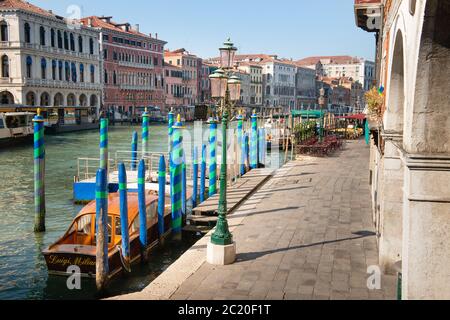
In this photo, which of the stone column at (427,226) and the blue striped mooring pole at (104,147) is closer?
the stone column at (427,226)

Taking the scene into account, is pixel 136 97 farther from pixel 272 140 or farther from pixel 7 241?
pixel 7 241

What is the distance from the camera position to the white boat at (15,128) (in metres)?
27.7

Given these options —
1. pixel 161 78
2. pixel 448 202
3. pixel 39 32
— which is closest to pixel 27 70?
pixel 39 32

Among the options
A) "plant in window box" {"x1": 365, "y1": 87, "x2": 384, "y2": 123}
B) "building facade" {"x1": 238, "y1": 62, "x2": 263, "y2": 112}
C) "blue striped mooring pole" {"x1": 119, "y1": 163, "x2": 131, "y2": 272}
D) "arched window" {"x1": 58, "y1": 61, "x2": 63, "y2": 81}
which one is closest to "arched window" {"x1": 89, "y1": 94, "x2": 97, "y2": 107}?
"arched window" {"x1": 58, "y1": 61, "x2": 63, "y2": 81}

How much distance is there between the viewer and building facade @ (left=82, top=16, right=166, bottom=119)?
174ft

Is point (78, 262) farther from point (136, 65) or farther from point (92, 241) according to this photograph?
point (136, 65)

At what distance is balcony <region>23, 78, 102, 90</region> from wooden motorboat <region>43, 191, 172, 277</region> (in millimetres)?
33264

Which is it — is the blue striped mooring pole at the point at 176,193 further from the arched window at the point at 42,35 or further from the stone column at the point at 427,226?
the arched window at the point at 42,35

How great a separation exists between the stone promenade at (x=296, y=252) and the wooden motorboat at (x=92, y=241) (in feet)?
4.48

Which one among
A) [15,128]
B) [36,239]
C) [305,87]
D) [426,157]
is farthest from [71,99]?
[305,87]

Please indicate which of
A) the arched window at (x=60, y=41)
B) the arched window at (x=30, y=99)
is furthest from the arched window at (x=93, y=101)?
the arched window at (x=30, y=99)

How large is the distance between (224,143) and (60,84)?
39345mm

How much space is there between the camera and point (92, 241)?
8570 millimetres
